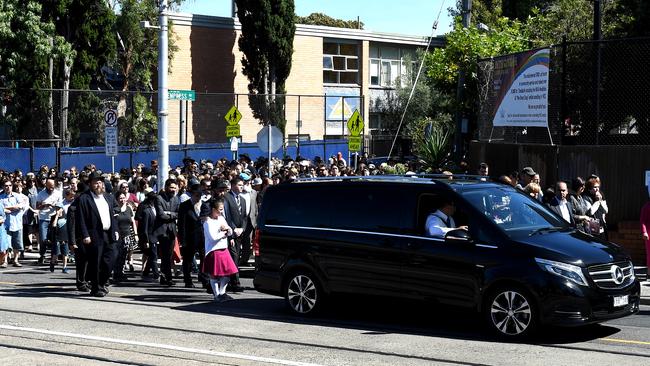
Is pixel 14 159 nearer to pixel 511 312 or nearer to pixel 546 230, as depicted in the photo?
pixel 546 230

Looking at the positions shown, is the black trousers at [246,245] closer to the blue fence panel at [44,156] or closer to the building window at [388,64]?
the blue fence panel at [44,156]

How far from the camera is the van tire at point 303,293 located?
12909mm

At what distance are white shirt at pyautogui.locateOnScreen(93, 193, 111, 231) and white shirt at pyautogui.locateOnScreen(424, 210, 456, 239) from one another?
5638 millimetres

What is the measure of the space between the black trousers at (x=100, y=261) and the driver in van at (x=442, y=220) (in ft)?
18.6

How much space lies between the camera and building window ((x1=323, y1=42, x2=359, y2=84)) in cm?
5769

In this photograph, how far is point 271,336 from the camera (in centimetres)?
1152

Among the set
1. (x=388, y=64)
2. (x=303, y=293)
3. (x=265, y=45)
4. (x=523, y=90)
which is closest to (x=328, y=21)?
(x=388, y=64)

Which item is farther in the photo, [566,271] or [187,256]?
[187,256]

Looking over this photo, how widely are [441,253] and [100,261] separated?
19.7 feet

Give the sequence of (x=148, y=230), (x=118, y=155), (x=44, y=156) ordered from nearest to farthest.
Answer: (x=148, y=230) → (x=44, y=156) → (x=118, y=155)

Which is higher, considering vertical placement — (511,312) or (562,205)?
(562,205)

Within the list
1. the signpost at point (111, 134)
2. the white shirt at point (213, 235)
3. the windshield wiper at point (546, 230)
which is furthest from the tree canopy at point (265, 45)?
the windshield wiper at point (546, 230)

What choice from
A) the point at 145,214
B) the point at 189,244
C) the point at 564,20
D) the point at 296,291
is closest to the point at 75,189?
the point at 145,214

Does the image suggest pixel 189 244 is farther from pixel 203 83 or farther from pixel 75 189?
pixel 203 83
